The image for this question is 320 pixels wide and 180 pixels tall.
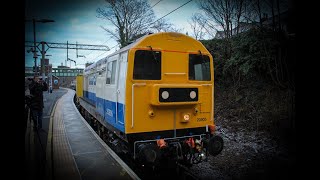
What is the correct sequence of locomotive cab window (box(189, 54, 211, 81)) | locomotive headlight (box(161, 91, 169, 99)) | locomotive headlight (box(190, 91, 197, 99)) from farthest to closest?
locomotive cab window (box(189, 54, 211, 81))
locomotive headlight (box(190, 91, 197, 99))
locomotive headlight (box(161, 91, 169, 99))

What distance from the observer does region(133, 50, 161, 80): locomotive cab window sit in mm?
5824

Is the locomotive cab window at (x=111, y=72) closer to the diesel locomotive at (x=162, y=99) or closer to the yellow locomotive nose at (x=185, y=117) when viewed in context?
the diesel locomotive at (x=162, y=99)

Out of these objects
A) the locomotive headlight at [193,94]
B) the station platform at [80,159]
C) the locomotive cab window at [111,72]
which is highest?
the locomotive cab window at [111,72]

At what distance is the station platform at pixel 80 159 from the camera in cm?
541

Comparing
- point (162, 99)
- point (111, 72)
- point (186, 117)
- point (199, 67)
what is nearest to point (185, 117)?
point (186, 117)

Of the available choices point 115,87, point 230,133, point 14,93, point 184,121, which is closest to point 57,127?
point 115,87

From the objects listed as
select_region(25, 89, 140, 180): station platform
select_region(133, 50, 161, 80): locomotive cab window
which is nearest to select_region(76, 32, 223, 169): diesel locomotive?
select_region(133, 50, 161, 80): locomotive cab window

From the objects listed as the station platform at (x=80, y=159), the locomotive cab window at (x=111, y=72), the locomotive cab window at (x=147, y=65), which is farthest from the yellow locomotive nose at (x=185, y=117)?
the locomotive cab window at (x=111, y=72)

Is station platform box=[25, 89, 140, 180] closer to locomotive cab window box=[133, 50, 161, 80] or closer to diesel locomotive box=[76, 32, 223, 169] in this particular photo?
diesel locomotive box=[76, 32, 223, 169]

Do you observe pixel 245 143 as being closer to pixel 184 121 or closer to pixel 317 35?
pixel 184 121

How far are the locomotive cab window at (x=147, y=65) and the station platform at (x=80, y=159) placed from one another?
7.33 feet

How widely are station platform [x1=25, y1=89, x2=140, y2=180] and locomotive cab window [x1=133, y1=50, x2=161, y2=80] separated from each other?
223 cm

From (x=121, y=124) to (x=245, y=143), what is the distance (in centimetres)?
597

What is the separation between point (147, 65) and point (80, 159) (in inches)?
122
